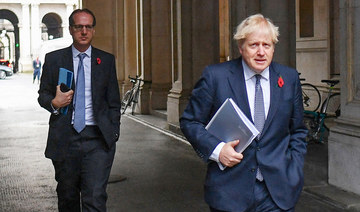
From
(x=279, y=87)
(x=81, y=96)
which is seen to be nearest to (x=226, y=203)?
(x=279, y=87)

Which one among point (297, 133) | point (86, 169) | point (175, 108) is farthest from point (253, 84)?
point (175, 108)

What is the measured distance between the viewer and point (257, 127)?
3.68m

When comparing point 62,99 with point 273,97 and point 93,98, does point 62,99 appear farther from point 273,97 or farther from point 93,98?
point 273,97

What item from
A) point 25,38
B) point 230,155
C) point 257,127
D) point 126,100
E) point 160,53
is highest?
point 25,38

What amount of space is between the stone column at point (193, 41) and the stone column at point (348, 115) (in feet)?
22.3

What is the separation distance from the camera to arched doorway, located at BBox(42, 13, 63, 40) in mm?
92062

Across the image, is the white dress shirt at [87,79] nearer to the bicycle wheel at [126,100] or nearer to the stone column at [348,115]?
the stone column at [348,115]

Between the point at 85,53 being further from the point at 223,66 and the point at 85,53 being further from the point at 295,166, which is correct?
the point at 295,166

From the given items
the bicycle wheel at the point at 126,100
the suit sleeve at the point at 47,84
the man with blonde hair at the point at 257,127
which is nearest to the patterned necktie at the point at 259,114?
the man with blonde hair at the point at 257,127

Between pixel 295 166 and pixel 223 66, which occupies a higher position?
pixel 223 66

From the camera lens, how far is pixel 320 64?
A: 16.9 m

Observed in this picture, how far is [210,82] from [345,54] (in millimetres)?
5058

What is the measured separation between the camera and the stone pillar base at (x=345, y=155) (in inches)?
312

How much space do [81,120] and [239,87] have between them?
6.16ft
